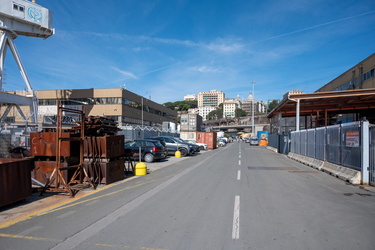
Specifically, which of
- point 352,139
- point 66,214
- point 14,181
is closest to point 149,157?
point 14,181

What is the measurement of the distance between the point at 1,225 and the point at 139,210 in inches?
113

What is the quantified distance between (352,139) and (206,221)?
8.42 m

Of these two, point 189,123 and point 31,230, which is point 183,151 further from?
point 189,123

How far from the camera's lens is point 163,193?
8.32m

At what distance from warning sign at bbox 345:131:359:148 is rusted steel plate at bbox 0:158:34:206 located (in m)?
11.6

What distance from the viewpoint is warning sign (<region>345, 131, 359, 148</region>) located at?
10.4 metres

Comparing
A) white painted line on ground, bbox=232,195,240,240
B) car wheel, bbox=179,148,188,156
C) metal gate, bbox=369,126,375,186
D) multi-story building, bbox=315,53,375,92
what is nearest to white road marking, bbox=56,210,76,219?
white painted line on ground, bbox=232,195,240,240

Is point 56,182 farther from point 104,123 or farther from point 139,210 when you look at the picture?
point 139,210

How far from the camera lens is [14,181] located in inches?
267

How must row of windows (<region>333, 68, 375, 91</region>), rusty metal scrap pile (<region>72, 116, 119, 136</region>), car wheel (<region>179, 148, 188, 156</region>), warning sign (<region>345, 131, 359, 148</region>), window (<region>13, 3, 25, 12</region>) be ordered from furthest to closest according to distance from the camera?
row of windows (<region>333, 68, 375, 91</region>) < window (<region>13, 3, 25, 12</region>) < car wheel (<region>179, 148, 188, 156</region>) < warning sign (<region>345, 131, 359, 148</region>) < rusty metal scrap pile (<region>72, 116, 119, 136</region>)

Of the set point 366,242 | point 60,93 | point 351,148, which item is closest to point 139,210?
point 366,242

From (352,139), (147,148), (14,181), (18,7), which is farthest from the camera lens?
(18,7)

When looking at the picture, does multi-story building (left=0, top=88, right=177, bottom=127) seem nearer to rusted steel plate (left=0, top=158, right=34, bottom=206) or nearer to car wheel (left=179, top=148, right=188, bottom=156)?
car wheel (left=179, top=148, right=188, bottom=156)

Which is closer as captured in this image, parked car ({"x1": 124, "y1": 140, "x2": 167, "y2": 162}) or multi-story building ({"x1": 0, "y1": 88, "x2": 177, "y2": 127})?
parked car ({"x1": 124, "y1": 140, "x2": 167, "y2": 162})
